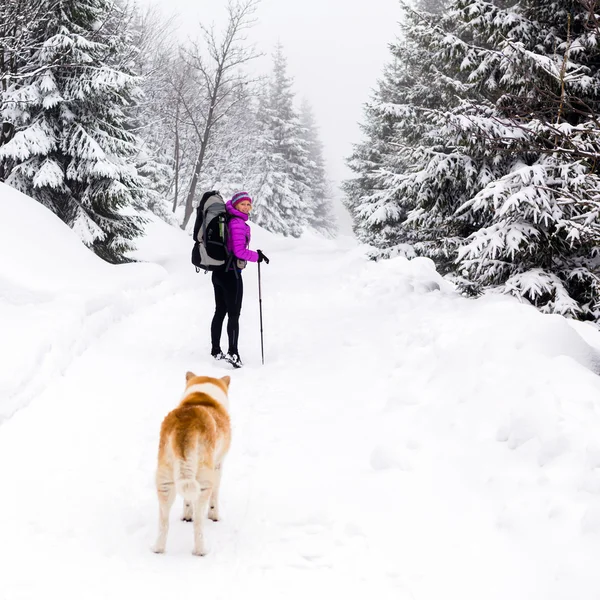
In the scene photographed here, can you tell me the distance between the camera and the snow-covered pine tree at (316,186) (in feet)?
Result: 142

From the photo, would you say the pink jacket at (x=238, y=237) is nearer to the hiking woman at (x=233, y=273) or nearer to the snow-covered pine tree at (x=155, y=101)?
the hiking woman at (x=233, y=273)

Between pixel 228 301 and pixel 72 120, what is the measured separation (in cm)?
913

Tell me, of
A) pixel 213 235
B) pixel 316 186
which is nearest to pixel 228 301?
pixel 213 235

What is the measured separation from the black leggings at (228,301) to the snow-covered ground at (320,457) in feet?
1.28

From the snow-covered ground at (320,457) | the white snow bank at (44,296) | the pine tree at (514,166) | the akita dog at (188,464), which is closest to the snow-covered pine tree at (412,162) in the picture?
the pine tree at (514,166)

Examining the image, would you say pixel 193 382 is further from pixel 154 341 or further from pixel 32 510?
pixel 154 341

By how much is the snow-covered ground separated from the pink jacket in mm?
1615

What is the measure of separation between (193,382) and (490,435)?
249cm

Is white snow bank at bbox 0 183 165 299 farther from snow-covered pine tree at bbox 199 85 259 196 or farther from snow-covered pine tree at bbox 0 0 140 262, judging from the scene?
snow-covered pine tree at bbox 199 85 259 196

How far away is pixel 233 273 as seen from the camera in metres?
6.41

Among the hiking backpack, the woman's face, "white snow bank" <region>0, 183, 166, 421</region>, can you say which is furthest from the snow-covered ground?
the woman's face

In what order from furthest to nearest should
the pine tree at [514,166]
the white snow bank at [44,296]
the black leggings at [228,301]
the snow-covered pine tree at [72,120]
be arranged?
the snow-covered pine tree at [72,120] < the pine tree at [514,166] < the black leggings at [228,301] < the white snow bank at [44,296]

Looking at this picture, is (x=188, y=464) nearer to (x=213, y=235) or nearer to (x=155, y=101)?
(x=213, y=235)

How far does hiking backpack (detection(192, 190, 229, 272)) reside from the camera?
6203 millimetres
